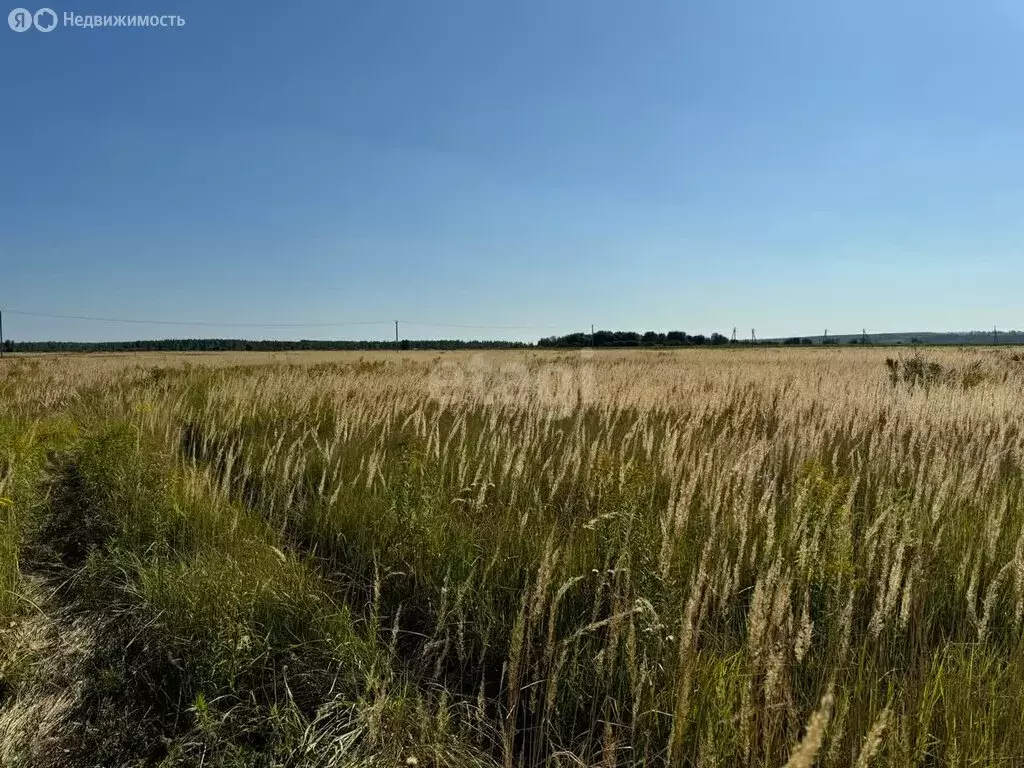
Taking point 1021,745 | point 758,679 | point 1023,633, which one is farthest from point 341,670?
point 1023,633

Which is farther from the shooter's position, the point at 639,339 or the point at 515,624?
the point at 639,339

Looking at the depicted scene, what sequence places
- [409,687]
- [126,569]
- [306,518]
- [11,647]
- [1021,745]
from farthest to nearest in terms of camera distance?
1. [306,518]
2. [126,569]
3. [11,647]
4. [409,687]
5. [1021,745]

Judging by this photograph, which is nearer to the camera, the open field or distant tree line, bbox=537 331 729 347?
the open field

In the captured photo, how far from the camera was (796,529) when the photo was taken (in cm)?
250

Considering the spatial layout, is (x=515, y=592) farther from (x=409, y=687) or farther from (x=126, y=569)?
(x=126, y=569)

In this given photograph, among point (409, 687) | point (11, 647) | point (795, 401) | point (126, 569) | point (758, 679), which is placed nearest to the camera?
point (758, 679)

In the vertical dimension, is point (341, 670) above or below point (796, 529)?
below

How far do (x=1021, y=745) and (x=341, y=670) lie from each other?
88.4 inches

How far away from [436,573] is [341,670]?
75 cm

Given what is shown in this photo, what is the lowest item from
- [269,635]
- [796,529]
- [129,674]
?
[129,674]

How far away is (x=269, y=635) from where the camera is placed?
241cm

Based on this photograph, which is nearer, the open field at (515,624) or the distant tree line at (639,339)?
the open field at (515,624)

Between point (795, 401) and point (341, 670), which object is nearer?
point (341, 670)

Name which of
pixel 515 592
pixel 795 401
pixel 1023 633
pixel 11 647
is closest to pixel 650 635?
pixel 515 592
